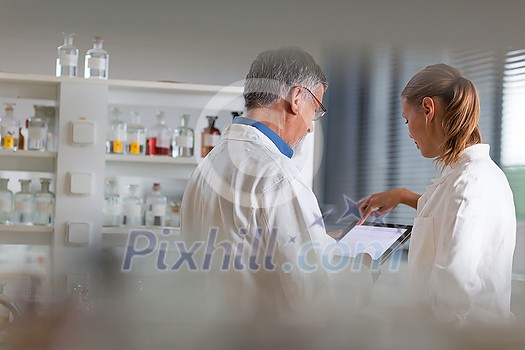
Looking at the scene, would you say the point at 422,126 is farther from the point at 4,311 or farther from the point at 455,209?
the point at 4,311

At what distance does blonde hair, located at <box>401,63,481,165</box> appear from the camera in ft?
1.73

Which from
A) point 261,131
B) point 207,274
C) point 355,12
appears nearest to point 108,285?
point 207,274

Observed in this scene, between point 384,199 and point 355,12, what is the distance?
0.64 feet

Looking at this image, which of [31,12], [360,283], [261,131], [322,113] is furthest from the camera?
[261,131]

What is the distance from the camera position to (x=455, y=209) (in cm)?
79

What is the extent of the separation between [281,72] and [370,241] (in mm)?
144

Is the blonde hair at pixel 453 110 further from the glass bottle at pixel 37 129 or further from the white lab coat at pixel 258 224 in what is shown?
the glass bottle at pixel 37 129

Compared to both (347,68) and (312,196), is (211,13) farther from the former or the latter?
(312,196)

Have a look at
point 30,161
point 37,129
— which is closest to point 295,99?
point 30,161

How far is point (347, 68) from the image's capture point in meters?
0.34

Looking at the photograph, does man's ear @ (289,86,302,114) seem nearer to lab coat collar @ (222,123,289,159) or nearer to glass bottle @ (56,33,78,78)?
lab coat collar @ (222,123,289,159)

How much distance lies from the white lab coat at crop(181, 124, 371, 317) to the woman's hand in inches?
1.3

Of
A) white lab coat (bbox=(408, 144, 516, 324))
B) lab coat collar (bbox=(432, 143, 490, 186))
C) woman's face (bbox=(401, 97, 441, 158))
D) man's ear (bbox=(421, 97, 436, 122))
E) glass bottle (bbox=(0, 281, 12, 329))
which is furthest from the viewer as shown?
lab coat collar (bbox=(432, 143, 490, 186))

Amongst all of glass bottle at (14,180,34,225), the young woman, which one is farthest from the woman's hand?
glass bottle at (14,180,34,225)
